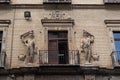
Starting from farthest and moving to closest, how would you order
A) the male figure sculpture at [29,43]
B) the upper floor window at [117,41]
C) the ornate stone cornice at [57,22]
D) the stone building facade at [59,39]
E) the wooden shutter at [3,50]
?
the ornate stone cornice at [57,22]
the upper floor window at [117,41]
the male figure sculpture at [29,43]
the wooden shutter at [3,50]
the stone building facade at [59,39]

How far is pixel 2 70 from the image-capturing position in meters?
16.0

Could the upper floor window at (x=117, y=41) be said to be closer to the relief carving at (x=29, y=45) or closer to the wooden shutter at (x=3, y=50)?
the relief carving at (x=29, y=45)

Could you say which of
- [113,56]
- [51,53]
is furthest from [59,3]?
[113,56]

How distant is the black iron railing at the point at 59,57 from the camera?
1672 cm

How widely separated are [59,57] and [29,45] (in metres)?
1.85

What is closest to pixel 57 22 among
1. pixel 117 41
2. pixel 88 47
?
pixel 88 47

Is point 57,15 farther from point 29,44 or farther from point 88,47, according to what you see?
point 88,47

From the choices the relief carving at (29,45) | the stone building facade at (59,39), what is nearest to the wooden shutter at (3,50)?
the stone building facade at (59,39)

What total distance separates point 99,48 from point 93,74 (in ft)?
6.48

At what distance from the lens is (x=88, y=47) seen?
1698 centimetres

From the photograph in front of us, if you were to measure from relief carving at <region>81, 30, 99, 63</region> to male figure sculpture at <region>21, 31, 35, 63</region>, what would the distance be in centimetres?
287

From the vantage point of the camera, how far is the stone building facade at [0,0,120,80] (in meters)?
16.0

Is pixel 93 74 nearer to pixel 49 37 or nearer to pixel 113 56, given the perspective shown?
pixel 113 56

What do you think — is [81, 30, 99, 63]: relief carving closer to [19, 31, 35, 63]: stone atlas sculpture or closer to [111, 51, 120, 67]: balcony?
[111, 51, 120, 67]: balcony
